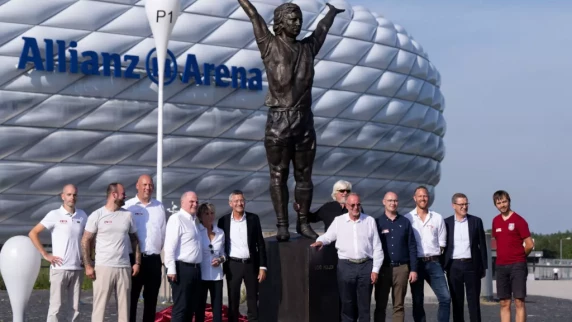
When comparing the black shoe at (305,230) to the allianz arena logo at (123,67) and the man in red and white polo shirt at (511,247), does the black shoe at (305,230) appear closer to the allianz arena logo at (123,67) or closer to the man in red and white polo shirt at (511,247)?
the man in red and white polo shirt at (511,247)

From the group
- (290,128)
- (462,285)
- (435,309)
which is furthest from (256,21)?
(435,309)

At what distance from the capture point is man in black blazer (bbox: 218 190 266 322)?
30.3 feet

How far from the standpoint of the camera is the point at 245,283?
9273 mm

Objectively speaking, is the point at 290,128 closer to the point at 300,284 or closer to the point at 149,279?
the point at 300,284

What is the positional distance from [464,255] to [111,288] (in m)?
3.45

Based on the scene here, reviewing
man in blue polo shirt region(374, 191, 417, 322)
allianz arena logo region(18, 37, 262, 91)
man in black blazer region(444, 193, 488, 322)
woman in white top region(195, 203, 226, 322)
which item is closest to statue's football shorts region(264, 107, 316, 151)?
woman in white top region(195, 203, 226, 322)

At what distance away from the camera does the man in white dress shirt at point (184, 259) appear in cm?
877

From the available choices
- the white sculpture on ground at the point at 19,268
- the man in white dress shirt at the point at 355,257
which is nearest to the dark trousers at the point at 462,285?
the man in white dress shirt at the point at 355,257

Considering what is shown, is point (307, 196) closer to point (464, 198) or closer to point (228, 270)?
point (228, 270)

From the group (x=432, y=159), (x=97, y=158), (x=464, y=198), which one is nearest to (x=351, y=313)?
(x=464, y=198)

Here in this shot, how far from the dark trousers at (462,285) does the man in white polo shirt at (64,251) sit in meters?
3.62

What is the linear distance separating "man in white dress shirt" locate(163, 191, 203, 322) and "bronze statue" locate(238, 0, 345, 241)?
892 millimetres

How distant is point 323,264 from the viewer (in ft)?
30.0

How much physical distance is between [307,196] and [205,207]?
96 cm
